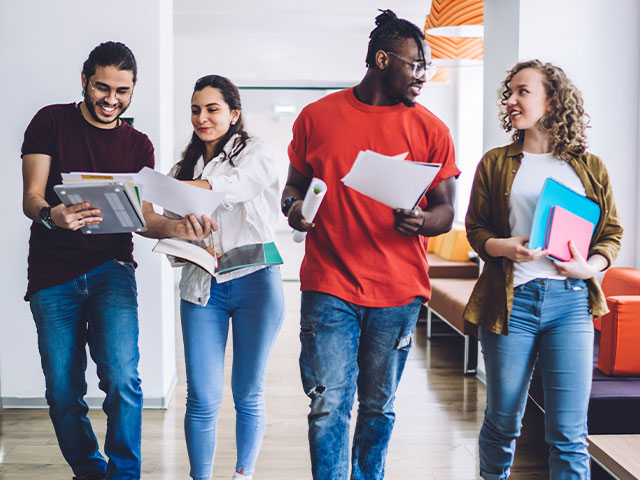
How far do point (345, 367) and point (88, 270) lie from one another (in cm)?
94

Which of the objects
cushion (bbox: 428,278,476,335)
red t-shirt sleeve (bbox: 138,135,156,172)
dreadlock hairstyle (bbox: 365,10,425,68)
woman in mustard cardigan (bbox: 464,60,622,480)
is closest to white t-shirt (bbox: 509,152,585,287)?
woman in mustard cardigan (bbox: 464,60,622,480)

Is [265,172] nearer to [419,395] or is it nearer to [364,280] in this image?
[364,280]

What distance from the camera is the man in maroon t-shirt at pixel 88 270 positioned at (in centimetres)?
210

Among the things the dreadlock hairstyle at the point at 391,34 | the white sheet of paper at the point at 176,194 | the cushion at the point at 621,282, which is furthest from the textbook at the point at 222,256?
the cushion at the point at 621,282

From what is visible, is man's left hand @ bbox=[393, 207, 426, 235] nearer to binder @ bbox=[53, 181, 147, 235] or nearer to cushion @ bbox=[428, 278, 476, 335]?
binder @ bbox=[53, 181, 147, 235]

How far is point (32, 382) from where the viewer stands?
10.9ft

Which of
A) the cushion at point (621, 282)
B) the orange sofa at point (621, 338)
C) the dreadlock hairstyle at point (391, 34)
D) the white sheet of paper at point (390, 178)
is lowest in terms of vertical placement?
the orange sofa at point (621, 338)

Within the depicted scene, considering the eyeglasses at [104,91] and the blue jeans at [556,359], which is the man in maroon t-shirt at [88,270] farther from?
the blue jeans at [556,359]

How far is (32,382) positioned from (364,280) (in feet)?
7.60

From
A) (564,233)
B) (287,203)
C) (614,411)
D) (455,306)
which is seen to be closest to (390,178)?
(287,203)

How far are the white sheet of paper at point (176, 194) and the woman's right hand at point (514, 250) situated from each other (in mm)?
835

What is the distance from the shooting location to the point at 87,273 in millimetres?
2145

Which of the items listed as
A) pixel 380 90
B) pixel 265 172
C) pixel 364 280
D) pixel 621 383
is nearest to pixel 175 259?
pixel 265 172

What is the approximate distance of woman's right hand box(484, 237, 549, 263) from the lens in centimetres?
185
